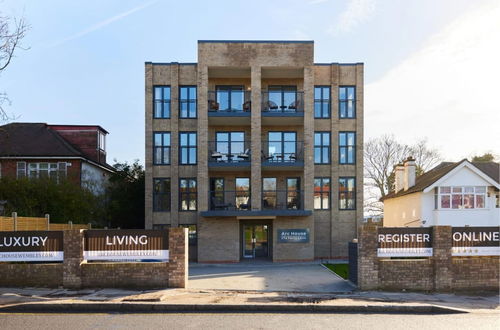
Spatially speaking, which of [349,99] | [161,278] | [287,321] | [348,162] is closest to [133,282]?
[161,278]

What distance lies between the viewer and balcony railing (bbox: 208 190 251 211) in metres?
23.5

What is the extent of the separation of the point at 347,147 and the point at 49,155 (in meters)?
20.6

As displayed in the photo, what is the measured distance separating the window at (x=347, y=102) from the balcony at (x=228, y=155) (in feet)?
21.4

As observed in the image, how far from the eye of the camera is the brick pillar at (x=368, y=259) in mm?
11586

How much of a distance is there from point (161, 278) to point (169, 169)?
1287cm

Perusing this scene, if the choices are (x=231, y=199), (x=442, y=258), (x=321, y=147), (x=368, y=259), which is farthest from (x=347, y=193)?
(x=368, y=259)

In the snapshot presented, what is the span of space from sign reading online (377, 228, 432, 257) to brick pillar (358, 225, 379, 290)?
23cm

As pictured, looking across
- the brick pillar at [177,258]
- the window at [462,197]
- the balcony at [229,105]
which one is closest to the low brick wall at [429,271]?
the brick pillar at [177,258]

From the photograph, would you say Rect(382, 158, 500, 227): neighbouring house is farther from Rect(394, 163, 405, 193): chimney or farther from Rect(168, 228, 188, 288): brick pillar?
Rect(168, 228, 188, 288): brick pillar

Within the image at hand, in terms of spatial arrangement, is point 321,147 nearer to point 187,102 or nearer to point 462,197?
point 187,102

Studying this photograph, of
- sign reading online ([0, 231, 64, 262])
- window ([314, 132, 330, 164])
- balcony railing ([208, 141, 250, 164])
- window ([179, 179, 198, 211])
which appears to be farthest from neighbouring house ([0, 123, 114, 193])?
window ([314, 132, 330, 164])

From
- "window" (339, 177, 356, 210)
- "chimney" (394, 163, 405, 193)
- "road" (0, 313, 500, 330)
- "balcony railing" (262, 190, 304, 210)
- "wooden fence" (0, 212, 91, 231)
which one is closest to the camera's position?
"road" (0, 313, 500, 330)

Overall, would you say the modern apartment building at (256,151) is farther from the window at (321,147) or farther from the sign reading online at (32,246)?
the sign reading online at (32,246)

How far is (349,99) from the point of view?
24312mm
